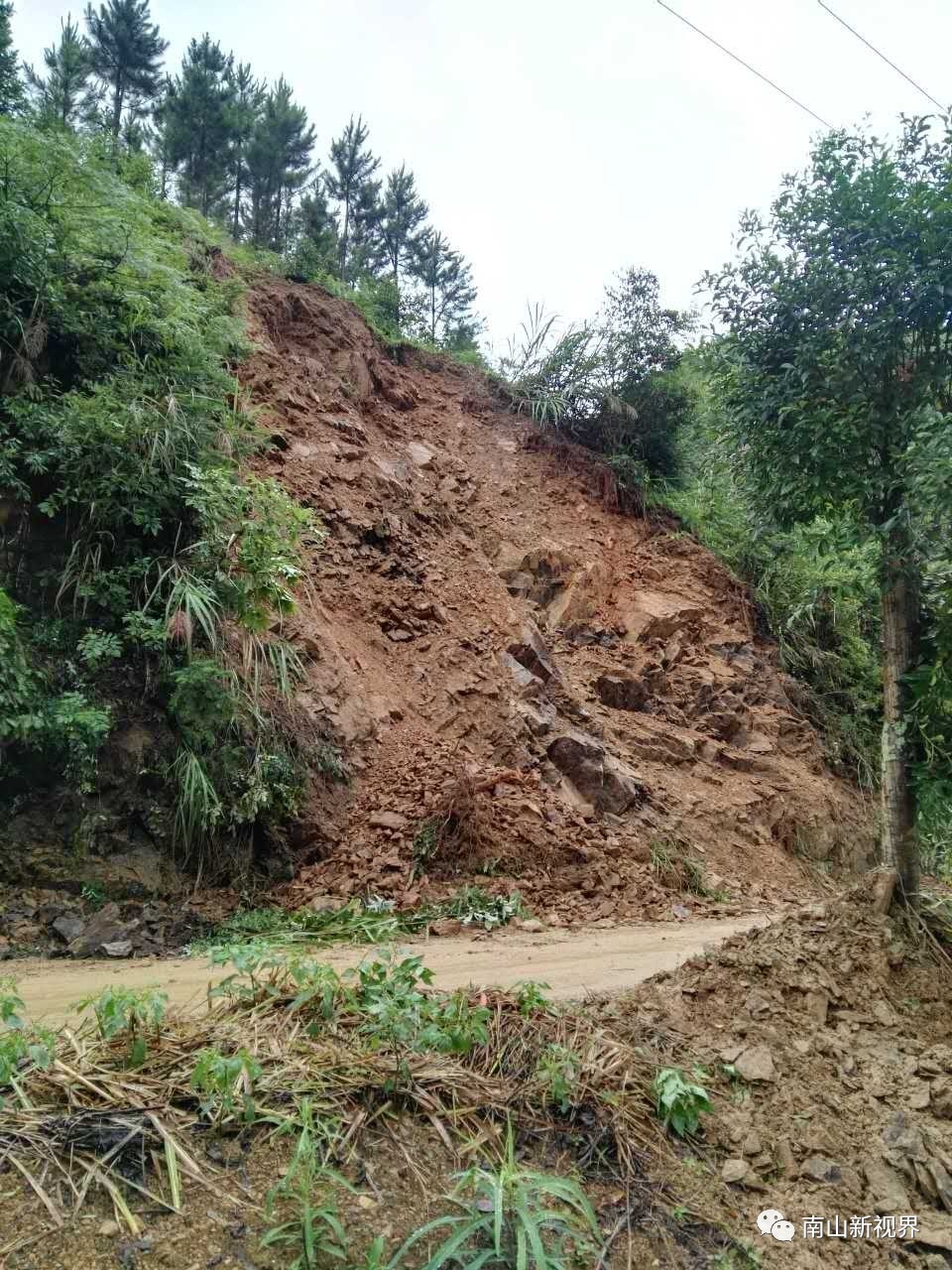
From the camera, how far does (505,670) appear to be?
34.5ft

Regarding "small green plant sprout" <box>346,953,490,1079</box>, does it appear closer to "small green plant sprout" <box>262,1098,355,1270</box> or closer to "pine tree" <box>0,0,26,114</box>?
"small green plant sprout" <box>262,1098,355,1270</box>

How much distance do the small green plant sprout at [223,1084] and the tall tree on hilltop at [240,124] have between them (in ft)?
72.7

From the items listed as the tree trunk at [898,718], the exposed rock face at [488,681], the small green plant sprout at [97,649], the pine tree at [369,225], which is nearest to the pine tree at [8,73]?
the exposed rock face at [488,681]

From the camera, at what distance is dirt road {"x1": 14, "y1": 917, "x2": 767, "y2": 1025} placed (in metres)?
4.66

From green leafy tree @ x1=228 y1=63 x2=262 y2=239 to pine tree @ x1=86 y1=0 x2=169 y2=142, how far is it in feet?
8.06

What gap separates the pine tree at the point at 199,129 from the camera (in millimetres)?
21062

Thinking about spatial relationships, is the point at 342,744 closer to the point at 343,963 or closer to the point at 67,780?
the point at 67,780

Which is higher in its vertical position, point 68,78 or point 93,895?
point 68,78

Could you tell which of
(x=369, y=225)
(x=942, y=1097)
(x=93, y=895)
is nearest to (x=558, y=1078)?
(x=942, y=1097)

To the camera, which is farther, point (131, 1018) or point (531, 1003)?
point (531, 1003)

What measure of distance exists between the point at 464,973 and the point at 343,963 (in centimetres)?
80

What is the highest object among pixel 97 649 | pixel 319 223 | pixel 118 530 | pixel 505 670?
pixel 319 223

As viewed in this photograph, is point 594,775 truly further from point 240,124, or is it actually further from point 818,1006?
point 240,124

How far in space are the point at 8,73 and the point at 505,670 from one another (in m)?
9.18
